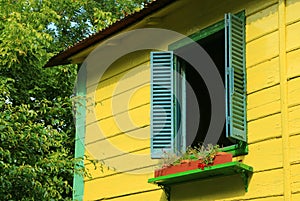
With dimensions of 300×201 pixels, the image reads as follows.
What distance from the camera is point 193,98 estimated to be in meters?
8.96

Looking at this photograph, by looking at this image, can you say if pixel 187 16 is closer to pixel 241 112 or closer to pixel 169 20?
pixel 169 20

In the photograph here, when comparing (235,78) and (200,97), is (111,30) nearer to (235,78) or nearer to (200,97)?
(200,97)

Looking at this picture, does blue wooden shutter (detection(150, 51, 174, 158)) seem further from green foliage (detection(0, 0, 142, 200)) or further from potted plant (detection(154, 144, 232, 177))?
green foliage (detection(0, 0, 142, 200))

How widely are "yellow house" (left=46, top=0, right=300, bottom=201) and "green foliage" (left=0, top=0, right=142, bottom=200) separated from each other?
496 mm

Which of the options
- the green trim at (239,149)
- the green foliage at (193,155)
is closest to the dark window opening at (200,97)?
the green foliage at (193,155)

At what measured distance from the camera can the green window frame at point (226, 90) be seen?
655cm

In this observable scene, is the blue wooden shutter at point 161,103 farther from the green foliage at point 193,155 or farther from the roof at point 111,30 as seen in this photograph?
the roof at point 111,30

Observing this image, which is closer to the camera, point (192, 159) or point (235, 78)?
point (235, 78)

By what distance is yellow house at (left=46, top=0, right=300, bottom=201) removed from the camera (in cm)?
627

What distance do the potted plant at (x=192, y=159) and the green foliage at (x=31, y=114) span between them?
994 mm

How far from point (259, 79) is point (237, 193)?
3.72 feet

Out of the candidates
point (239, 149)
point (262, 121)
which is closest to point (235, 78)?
point (262, 121)

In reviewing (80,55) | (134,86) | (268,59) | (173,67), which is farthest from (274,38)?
(80,55)

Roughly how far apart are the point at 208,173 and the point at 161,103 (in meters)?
1.22
